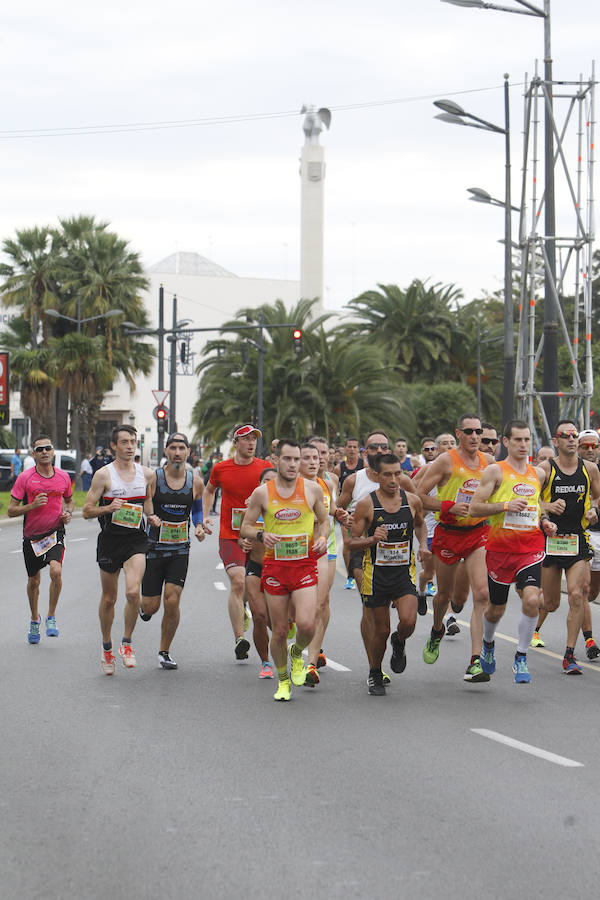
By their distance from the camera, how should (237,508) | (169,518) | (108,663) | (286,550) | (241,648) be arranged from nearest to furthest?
(286,550)
(108,663)
(169,518)
(241,648)
(237,508)

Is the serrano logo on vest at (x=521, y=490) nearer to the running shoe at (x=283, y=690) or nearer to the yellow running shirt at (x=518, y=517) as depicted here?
the yellow running shirt at (x=518, y=517)

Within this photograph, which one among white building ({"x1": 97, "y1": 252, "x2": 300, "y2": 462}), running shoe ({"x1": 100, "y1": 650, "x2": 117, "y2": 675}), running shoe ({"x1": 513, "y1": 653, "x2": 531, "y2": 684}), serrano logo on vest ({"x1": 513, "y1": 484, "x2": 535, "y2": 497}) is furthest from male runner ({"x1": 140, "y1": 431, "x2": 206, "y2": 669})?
white building ({"x1": 97, "y1": 252, "x2": 300, "y2": 462})

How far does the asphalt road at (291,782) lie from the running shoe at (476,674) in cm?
12

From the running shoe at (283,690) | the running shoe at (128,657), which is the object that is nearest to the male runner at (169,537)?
the running shoe at (128,657)

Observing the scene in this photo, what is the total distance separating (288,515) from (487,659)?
2.04 metres

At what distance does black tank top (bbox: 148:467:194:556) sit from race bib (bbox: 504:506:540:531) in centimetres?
264

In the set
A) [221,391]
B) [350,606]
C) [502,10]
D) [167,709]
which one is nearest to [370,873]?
[167,709]

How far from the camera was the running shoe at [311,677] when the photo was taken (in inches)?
406

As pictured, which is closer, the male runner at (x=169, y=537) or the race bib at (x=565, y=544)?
the male runner at (x=169, y=537)

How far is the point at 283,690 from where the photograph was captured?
971 centimetres

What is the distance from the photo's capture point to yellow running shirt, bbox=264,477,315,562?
984 centimetres

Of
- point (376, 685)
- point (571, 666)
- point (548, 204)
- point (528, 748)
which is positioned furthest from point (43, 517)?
point (548, 204)

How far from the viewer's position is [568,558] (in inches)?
445

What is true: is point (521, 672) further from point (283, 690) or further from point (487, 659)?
point (283, 690)
